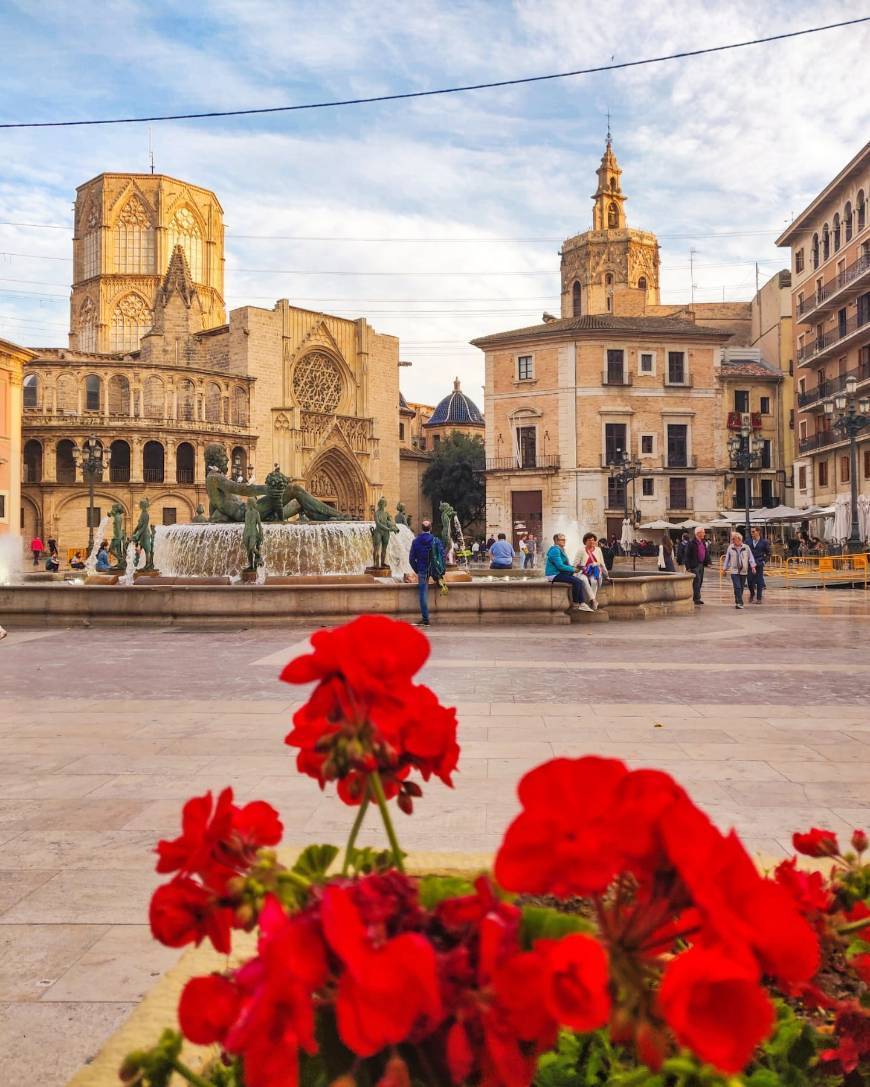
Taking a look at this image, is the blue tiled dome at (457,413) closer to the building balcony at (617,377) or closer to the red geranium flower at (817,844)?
the building balcony at (617,377)

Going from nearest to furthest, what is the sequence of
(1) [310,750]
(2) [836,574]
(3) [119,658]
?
1. (1) [310,750]
2. (3) [119,658]
3. (2) [836,574]

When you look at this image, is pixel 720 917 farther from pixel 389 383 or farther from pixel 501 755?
pixel 389 383

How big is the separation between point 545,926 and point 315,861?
35 cm

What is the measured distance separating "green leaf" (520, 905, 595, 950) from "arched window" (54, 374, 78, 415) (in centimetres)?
5842

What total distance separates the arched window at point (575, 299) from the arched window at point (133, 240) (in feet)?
102

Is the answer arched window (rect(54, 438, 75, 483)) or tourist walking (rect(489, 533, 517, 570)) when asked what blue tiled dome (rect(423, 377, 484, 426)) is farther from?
tourist walking (rect(489, 533, 517, 570))

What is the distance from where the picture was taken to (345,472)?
63.8m

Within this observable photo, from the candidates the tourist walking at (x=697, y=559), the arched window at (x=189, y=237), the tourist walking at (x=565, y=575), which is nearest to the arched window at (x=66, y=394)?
the arched window at (x=189, y=237)

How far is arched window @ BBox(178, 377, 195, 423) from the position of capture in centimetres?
5641

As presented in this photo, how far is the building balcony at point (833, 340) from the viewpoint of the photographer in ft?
136

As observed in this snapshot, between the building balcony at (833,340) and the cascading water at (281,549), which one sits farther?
the building balcony at (833,340)

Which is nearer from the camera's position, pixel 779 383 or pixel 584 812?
pixel 584 812

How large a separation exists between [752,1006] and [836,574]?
90.1 feet

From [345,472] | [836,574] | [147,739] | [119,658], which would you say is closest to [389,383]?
[345,472]
